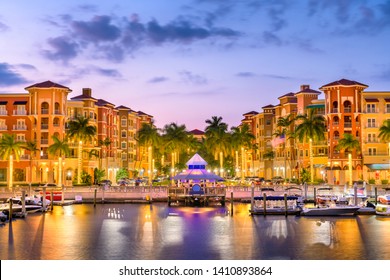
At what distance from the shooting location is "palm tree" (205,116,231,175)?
14462cm

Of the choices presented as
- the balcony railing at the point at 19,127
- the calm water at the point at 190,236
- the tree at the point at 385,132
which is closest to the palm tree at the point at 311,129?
the tree at the point at 385,132

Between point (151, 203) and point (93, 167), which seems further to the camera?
point (93, 167)

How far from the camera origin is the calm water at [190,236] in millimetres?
42156

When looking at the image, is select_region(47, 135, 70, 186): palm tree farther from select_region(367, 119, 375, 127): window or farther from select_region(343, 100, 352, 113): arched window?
select_region(367, 119, 375, 127): window

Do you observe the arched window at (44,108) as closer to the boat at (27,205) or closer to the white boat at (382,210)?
the boat at (27,205)

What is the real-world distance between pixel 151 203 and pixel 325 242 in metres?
42.4

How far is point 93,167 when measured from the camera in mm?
127812

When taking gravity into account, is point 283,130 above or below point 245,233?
above

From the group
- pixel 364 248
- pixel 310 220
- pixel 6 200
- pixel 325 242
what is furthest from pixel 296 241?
pixel 6 200

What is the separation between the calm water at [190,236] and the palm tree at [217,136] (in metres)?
72.8

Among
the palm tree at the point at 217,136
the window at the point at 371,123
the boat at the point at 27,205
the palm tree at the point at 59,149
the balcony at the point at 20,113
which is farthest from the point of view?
the palm tree at the point at 217,136

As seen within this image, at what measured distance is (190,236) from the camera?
5159 centimetres

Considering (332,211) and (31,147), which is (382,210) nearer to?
(332,211)

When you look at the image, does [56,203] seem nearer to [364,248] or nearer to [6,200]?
[6,200]
